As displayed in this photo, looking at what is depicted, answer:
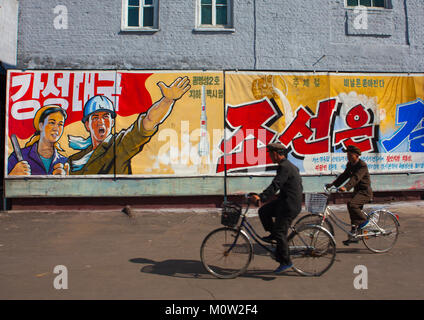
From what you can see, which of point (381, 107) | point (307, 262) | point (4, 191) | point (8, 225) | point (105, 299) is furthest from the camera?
point (381, 107)

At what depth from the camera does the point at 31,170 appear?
35.1 ft

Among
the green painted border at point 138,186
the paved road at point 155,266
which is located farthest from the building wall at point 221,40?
the paved road at point 155,266

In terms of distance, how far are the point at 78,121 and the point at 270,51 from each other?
611 cm

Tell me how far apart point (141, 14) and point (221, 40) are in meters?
2.65

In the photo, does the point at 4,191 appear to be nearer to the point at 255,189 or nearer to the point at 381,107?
the point at 255,189

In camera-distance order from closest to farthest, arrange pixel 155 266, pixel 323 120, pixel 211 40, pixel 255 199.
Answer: pixel 255 199
pixel 155 266
pixel 323 120
pixel 211 40

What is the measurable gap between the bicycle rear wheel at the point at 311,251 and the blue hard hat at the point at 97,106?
714 cm

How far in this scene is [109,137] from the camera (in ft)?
35.5

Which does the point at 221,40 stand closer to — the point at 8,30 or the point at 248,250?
the point at 8,30

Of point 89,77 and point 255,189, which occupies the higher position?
point 89,77

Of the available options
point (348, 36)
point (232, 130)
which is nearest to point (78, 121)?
point (232, 130)

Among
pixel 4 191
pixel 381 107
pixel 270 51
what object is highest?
pixel 270 51

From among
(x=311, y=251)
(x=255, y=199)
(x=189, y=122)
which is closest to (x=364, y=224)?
(x=311, y=251)

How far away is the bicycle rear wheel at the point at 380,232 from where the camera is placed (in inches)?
259
